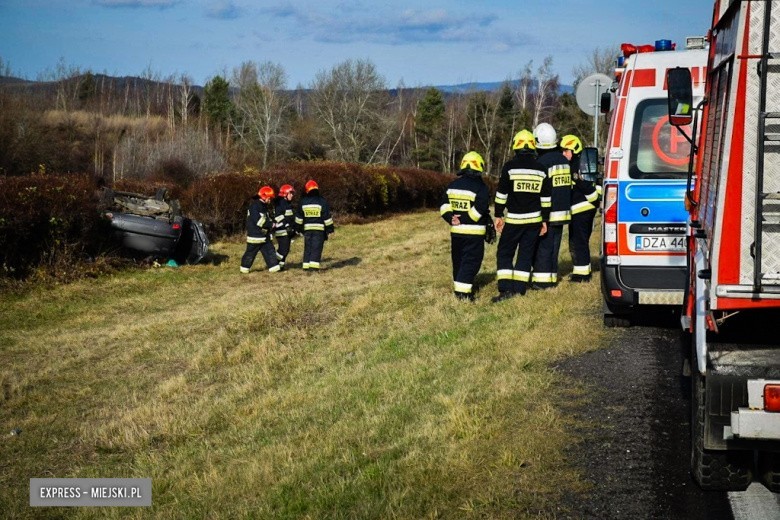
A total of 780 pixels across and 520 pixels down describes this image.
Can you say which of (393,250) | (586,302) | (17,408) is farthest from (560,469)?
(393,250)

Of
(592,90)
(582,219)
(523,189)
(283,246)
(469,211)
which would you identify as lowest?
(283,246)

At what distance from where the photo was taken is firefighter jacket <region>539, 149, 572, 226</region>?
37.0 ft

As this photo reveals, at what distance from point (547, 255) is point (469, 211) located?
1.14m

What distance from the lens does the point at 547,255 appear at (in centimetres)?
1155

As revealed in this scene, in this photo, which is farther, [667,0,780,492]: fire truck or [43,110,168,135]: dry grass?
[43,110,168,135]: dry grass

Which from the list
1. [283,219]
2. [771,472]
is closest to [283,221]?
[283,219]

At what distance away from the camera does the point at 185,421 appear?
8.27 meters

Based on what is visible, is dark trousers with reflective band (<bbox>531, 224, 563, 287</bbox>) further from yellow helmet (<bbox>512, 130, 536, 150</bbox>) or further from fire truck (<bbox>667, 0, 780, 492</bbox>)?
fire truck (<bbox>667, 0, 780, 492</bbox>)

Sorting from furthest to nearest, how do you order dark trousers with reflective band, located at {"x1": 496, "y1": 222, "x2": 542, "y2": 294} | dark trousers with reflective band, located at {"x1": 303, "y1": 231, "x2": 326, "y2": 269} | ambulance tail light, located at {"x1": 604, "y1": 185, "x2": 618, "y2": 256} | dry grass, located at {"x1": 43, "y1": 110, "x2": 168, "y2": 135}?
dry grass, located at {"x1": 43, "y1": 110, "x2": 168, "y2": 135}, dark trousers with reflective band, located at {"x1": 303, "y1": 231, "x2": 326, "y2": 269}, dark trousers with reflective band, located at {"x1": 496, "y1": 222, "x2": 542, "y2": 294}, ambulance tail light, located at {"x1": 604, "y1": 185, "x2": 618, "y2": 256}

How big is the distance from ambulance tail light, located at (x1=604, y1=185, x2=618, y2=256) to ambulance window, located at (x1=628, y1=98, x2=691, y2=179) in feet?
0.88

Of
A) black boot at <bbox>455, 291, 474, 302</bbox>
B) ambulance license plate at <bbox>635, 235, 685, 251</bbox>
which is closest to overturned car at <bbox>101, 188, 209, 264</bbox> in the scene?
black boot at <bbox>455, 291, 474, 302</bbox>

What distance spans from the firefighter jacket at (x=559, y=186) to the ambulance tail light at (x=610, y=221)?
2.47 meters

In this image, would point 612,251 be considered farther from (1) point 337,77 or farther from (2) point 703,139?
(1) point 337,77

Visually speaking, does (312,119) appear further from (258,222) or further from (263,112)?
(258,222)
